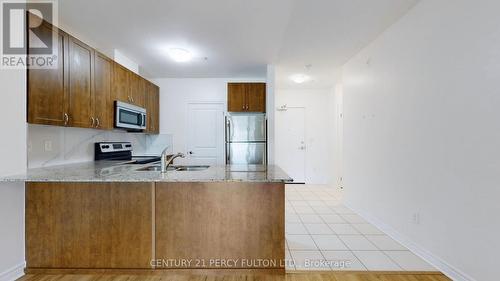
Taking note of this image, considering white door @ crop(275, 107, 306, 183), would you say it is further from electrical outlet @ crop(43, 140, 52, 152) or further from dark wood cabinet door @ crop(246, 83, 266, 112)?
electrical outlet @ crop(43, 140, 52, 152)

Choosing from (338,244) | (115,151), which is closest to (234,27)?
(115,151)

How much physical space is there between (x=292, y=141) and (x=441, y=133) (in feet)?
14.0

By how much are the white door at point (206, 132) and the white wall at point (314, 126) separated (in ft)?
6.22

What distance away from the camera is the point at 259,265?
2139 mm

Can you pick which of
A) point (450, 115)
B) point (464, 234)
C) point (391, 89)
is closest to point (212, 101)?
point (391, 89)

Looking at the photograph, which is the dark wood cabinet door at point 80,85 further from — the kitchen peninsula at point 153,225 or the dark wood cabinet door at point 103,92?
the kitchen peninsula at point 153,225

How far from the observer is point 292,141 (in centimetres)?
643

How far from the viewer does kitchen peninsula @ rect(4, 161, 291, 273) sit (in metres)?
2.12

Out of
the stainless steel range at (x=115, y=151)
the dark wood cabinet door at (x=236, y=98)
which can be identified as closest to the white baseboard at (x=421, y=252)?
the dark wood cabinet door at (x=236, y=98)

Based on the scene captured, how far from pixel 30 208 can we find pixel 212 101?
340 centimetres

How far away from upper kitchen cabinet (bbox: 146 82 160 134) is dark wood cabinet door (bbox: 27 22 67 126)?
1.91 meters

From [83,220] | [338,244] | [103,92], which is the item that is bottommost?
[338,244]

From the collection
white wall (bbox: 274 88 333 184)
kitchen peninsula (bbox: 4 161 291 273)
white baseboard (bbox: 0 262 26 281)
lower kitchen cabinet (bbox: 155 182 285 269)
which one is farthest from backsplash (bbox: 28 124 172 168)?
white wall (bbox: 274 88 333 184)

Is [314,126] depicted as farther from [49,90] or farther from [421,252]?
[49,90]
